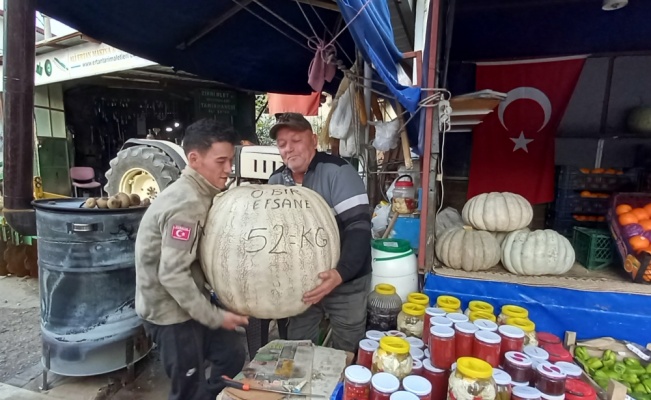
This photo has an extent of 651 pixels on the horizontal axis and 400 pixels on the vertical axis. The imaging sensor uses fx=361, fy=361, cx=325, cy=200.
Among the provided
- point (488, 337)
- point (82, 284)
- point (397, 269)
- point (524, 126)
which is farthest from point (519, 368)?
point (524, 126)

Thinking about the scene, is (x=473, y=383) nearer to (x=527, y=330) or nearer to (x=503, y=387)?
(x=503, y=387)

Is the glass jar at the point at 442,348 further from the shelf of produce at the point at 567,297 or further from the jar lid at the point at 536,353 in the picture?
the shelf of produce at the point at 567,297

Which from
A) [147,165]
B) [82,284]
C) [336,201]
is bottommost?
[82,284]

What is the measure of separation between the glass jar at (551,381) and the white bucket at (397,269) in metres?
1.13

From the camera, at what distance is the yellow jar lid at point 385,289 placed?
2439 mm

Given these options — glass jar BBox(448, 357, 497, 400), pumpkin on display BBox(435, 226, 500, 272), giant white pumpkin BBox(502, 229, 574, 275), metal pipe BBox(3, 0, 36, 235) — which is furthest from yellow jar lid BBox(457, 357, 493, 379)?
metal pipe BBox(3, 0, 36, 235)

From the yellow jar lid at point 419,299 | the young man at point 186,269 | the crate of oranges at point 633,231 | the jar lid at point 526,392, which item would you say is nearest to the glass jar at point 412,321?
the yellow jar lid at point 419,299

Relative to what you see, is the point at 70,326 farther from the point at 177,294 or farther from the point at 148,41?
the point at 148,41

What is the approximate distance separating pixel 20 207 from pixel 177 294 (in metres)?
2.46

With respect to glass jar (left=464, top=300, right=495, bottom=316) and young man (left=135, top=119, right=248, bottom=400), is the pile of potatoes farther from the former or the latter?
glass jar (left=464, top=300, right=495, bottom=316)

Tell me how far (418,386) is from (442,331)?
11.8 inches

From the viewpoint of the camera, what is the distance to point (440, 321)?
1799 mm

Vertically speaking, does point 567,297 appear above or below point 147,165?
below

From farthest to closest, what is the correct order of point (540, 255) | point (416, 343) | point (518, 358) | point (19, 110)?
1. point (19, 110)
2. point (540, 255)
3. point (416, 343)
4. point (518, 358)
